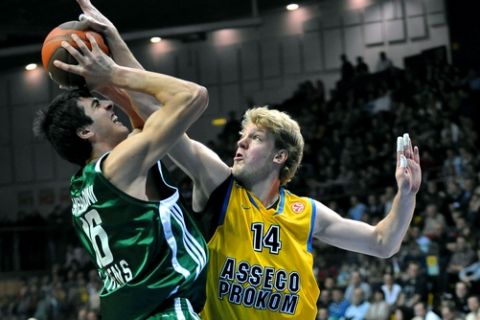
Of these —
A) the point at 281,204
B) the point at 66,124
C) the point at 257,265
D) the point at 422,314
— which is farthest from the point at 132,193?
the point at 422,314

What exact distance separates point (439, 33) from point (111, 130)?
18.6m

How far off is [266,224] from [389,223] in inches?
28.7

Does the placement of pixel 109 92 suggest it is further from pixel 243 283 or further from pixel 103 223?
pixel 243 283

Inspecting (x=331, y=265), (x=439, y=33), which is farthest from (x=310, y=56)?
(x=331, y=265)

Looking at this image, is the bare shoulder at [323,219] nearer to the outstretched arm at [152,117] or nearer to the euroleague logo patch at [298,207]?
the euroleague logo patch at [298,207]

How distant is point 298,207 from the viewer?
4.84m

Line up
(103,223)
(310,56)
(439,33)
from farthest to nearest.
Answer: (310,56)
(439,33)
(103,223)

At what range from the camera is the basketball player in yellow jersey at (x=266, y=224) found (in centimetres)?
452

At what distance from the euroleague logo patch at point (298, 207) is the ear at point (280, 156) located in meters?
0.25

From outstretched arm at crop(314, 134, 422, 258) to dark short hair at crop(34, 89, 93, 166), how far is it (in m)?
1.56

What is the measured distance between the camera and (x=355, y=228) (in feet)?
15.9

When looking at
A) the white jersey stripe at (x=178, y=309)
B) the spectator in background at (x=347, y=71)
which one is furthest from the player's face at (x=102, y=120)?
the spectator in background at (x=347, y=71)

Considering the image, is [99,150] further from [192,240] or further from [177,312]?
[177,312]

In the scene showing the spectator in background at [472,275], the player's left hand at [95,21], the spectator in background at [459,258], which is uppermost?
the player's left hand at [95,21]
